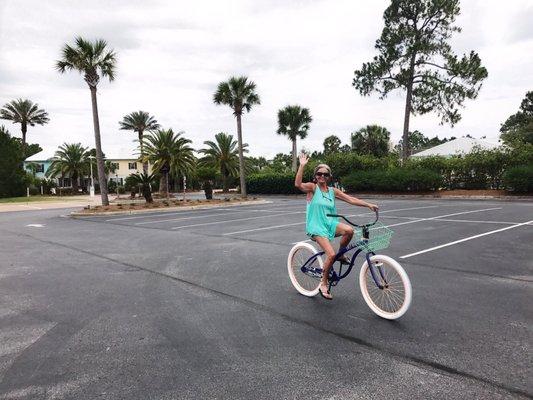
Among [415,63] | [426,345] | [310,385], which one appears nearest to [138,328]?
[310,385]

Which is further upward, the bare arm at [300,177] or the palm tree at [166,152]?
the palm tree at [166,152]

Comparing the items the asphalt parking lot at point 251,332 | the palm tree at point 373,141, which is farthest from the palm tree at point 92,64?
the palm tree at point 373,141

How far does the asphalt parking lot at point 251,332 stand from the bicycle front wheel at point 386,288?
0.14 metres

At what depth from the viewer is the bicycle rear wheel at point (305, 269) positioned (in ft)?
17.7

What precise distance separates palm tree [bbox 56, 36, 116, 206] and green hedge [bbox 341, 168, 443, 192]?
2017 cm

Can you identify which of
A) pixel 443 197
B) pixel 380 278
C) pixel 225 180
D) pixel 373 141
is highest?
pixel 373 141

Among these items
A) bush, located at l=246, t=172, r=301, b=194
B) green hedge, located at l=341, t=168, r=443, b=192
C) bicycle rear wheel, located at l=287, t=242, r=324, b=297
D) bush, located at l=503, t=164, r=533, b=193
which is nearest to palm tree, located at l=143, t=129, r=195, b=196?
bush, located at l=246, t=172, r=301, b=194

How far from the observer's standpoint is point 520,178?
24.3 meters

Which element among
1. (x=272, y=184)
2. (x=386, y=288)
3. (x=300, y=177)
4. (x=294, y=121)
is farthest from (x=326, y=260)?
(x=294, y=121)

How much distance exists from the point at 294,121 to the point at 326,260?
150ft

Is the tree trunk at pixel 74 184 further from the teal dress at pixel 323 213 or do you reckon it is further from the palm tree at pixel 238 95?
the teal dress at pixel 323 213

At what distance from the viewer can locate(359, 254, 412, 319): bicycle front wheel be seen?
14.3ft

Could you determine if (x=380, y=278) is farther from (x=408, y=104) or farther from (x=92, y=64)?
(x=408, y=104)

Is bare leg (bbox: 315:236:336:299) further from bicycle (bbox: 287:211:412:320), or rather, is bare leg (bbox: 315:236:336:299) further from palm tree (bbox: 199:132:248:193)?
palm tree (bbox: 199:132:248:193)
